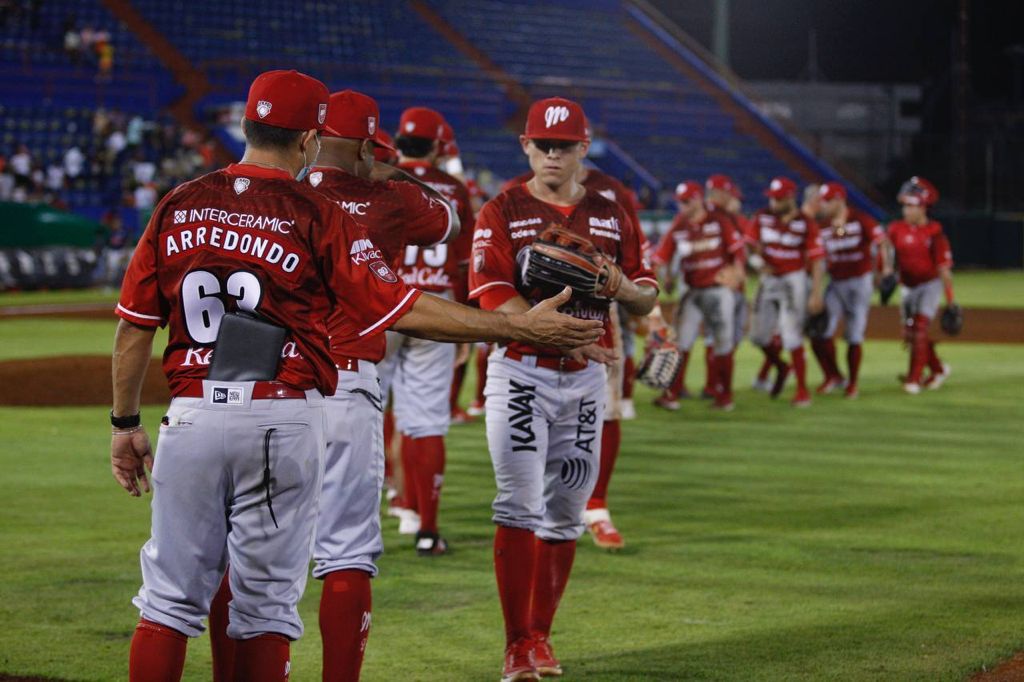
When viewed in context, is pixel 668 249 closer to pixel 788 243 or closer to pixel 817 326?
pixel 788 243

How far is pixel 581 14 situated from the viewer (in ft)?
157

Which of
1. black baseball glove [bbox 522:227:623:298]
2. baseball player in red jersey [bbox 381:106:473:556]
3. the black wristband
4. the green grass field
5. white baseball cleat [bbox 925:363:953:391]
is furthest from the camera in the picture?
white baseball cleat [bbox 925:363:953:391]

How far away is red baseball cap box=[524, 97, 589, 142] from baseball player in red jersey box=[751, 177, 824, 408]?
954 cm

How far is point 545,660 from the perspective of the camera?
546 cm

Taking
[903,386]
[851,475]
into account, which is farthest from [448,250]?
[903,386]

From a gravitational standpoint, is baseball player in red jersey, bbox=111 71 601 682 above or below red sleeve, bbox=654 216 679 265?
above

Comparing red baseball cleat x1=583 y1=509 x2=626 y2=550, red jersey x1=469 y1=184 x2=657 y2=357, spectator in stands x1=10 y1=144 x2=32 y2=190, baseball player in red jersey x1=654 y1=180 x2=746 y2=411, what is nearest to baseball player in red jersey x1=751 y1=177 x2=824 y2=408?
baseball player in red jersey x1=654 y1=180 x2=746 y2=411

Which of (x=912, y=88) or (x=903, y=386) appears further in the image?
(x=912, y=88)

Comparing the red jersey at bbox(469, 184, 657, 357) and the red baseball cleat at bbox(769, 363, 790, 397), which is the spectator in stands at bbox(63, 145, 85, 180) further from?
the red jersey at bbox(469, 184, 657, 357)

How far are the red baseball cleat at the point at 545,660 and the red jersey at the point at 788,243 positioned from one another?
10141 mm

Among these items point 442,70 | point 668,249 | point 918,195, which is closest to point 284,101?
point 668,249

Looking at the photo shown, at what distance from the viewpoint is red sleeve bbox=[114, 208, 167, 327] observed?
12.8 ft

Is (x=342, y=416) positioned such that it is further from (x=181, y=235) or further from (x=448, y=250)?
(x=448, y=250)

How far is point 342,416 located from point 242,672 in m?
1.07
